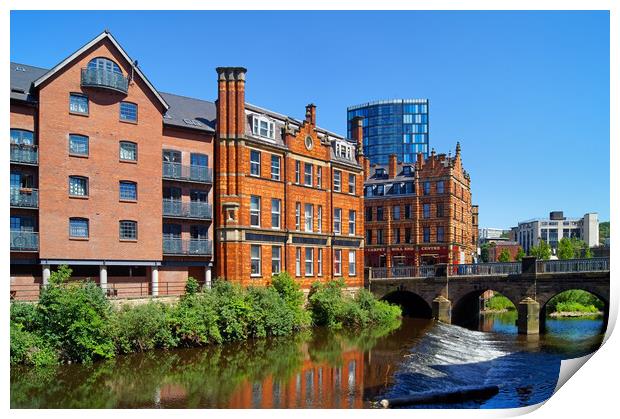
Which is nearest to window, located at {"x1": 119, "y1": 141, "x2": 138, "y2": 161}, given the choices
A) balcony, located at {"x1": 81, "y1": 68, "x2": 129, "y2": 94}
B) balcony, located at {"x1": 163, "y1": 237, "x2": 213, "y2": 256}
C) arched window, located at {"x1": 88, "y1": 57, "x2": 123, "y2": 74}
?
balcony, located at {"x1": 81, "y1": 68, "x2": 129, "y2": 94}

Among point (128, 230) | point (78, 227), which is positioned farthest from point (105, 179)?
point (128, 230)

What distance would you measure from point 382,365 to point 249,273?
12.5m

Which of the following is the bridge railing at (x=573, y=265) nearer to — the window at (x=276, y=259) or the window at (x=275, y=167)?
the window at (x=276, y=259)

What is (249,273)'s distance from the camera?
3588 centimetres

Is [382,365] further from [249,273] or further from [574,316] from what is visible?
[574,316]

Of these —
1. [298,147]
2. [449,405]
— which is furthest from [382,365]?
[298,147]

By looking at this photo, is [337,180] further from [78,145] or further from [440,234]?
[440,234]

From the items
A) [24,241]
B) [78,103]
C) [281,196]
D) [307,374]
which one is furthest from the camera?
[281,196]

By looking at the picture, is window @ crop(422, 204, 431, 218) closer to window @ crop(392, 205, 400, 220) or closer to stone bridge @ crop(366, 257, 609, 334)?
window @ crop(392, 205, 400, 220)

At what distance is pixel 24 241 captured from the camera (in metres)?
28.9

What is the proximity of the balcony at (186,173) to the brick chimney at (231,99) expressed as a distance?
7.91 feet

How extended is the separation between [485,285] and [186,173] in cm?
2281

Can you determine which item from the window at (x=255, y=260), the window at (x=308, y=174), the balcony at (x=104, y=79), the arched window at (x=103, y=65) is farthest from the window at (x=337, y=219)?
the arched window at (x=103, y=65)

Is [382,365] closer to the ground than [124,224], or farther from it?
closer to the ground
